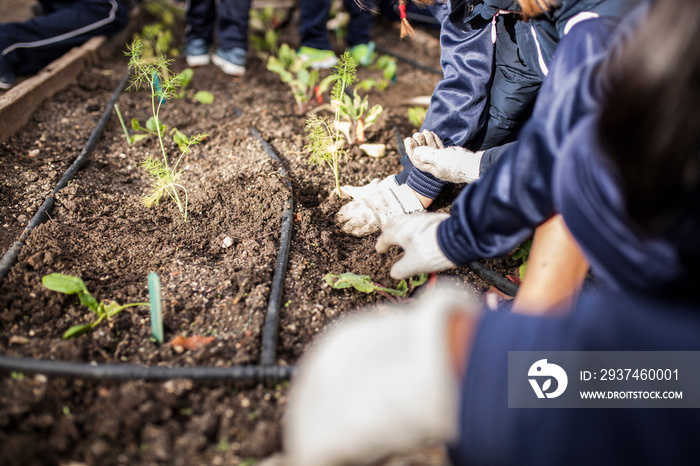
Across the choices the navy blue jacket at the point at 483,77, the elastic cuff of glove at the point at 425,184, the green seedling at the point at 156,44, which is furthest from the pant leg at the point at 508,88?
the green seedling at the point at 156,44

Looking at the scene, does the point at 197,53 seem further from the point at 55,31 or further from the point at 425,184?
the point at 425,184

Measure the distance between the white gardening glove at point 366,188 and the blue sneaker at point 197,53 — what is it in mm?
1859

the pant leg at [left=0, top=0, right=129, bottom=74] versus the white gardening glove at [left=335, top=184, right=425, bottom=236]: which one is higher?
the pant leg at [left=0, top=0, right=129, bottom=74]

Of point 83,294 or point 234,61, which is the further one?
point 234,61

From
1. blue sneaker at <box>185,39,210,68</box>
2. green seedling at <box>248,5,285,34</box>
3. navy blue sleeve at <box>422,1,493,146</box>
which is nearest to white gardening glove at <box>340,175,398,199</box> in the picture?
navy blue sleeve at <box>422,1,493,146</box>

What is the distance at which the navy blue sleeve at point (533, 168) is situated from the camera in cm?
95

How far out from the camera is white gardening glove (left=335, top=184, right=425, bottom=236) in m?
1.72

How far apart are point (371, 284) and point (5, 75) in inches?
97.1

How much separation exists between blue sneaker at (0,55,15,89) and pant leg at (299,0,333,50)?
5.83 ft

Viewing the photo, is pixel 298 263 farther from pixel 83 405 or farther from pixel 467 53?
pixel 467 53

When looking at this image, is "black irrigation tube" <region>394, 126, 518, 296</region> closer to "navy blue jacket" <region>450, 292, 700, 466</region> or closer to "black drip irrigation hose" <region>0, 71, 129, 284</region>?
"navy blue jacket" <region>450, 292, 700, 466</region>

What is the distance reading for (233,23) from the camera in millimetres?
3000

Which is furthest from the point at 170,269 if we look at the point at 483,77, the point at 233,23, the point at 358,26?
the point at 358,26

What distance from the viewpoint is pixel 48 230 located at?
4.97 ft
